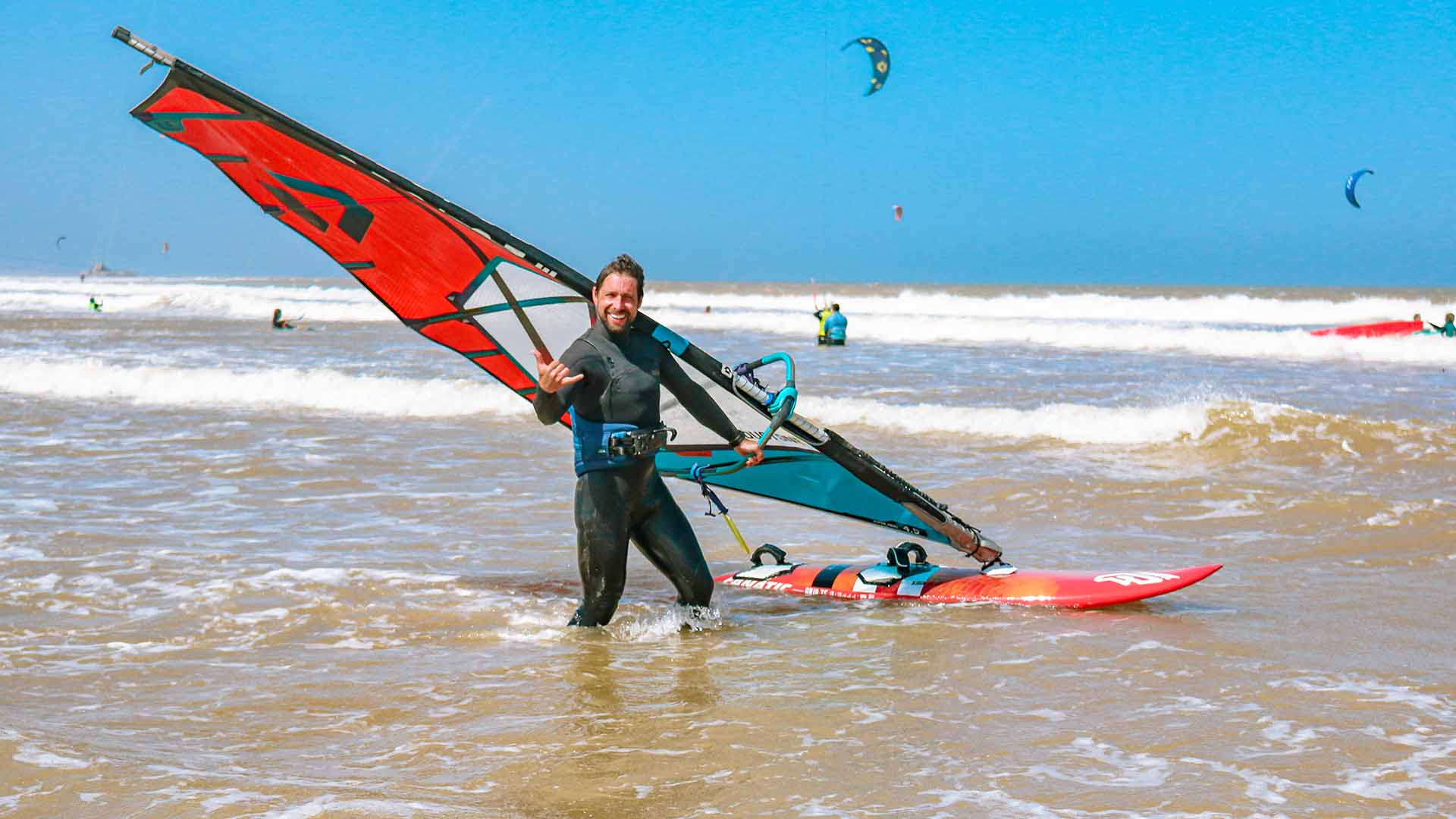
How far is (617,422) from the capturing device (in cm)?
442

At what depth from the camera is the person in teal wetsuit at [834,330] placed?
25.5 metres

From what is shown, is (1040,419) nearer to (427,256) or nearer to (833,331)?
(427,256)

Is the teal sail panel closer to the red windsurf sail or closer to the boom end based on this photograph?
the red windsurf sail

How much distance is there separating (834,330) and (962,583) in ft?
66.4

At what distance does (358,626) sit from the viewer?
4.96m

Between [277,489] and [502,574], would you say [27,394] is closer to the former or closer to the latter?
[277,489]

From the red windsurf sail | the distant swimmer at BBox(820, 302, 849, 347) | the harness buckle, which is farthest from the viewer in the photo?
the distant swimmer at BBox(820, 302, 849, 347)

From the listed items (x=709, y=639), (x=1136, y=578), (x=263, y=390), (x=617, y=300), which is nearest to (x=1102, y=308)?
(x=263, y=390)

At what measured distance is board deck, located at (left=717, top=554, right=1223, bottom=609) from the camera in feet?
17.2

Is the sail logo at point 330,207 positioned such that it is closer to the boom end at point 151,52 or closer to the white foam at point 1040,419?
the boom end at point 151,52

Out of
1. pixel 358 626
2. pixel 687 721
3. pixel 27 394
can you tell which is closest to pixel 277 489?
pixel 358 626

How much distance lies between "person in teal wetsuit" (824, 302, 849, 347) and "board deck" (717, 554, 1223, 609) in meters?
19.8

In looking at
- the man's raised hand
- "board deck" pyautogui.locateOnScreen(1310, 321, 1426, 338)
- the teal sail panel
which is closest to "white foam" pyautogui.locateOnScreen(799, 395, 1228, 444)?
the teal sail panel

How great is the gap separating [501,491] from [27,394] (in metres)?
9.00
